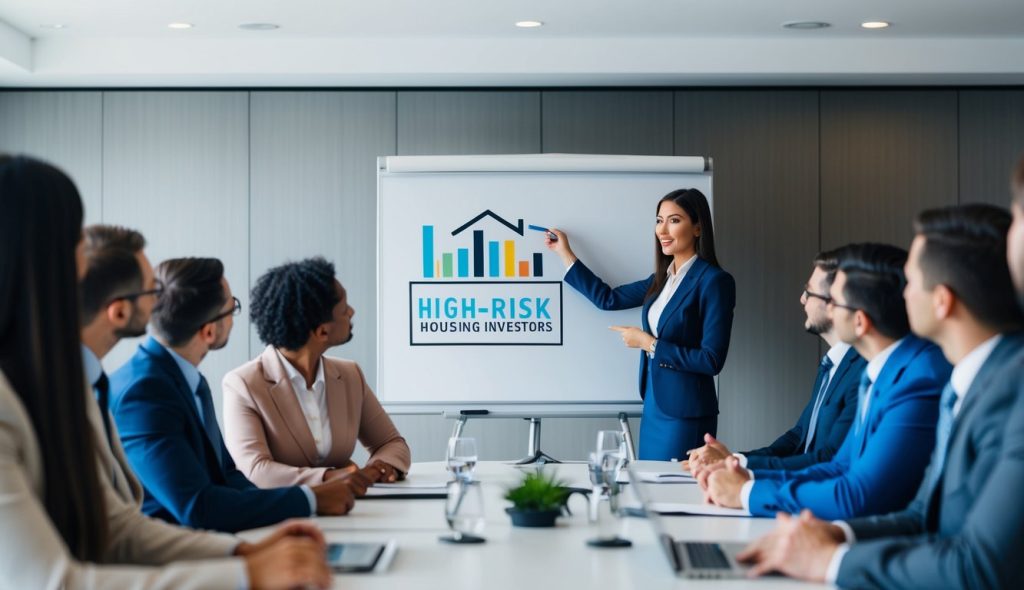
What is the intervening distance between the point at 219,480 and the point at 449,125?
383 centimetres

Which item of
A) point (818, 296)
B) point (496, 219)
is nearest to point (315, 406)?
point (818, 296)

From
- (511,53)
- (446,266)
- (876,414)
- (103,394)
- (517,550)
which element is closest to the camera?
(517,550)

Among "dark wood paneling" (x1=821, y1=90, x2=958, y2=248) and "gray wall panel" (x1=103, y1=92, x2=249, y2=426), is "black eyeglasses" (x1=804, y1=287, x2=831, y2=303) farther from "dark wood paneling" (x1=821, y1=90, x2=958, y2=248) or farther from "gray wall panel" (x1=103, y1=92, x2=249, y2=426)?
"gray wall panel" (x1=103, y1=92, x2=249, y2=426)

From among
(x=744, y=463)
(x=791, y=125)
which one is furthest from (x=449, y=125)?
(x=744, y=463)

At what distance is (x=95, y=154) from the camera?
6.35m

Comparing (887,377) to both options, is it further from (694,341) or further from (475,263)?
(475,263)

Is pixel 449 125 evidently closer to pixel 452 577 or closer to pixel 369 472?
pixel 369 472

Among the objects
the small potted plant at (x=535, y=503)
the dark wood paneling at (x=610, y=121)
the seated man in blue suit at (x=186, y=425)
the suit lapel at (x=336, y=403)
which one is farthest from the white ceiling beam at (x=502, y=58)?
the small potted plant at (x=535, y=503)

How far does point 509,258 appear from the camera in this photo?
5395 mm

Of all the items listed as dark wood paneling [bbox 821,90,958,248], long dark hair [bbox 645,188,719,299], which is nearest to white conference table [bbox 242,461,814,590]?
long dark hair [bbox 645,188,719,299]

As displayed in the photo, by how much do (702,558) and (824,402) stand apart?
1.60 meters

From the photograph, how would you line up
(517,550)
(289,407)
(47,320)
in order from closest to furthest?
(47,320) < (517,550) < (289,407)

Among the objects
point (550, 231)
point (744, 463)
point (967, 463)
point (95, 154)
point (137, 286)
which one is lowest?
point (744, 463)

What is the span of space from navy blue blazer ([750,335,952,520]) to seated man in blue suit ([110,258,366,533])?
1.14 metres
